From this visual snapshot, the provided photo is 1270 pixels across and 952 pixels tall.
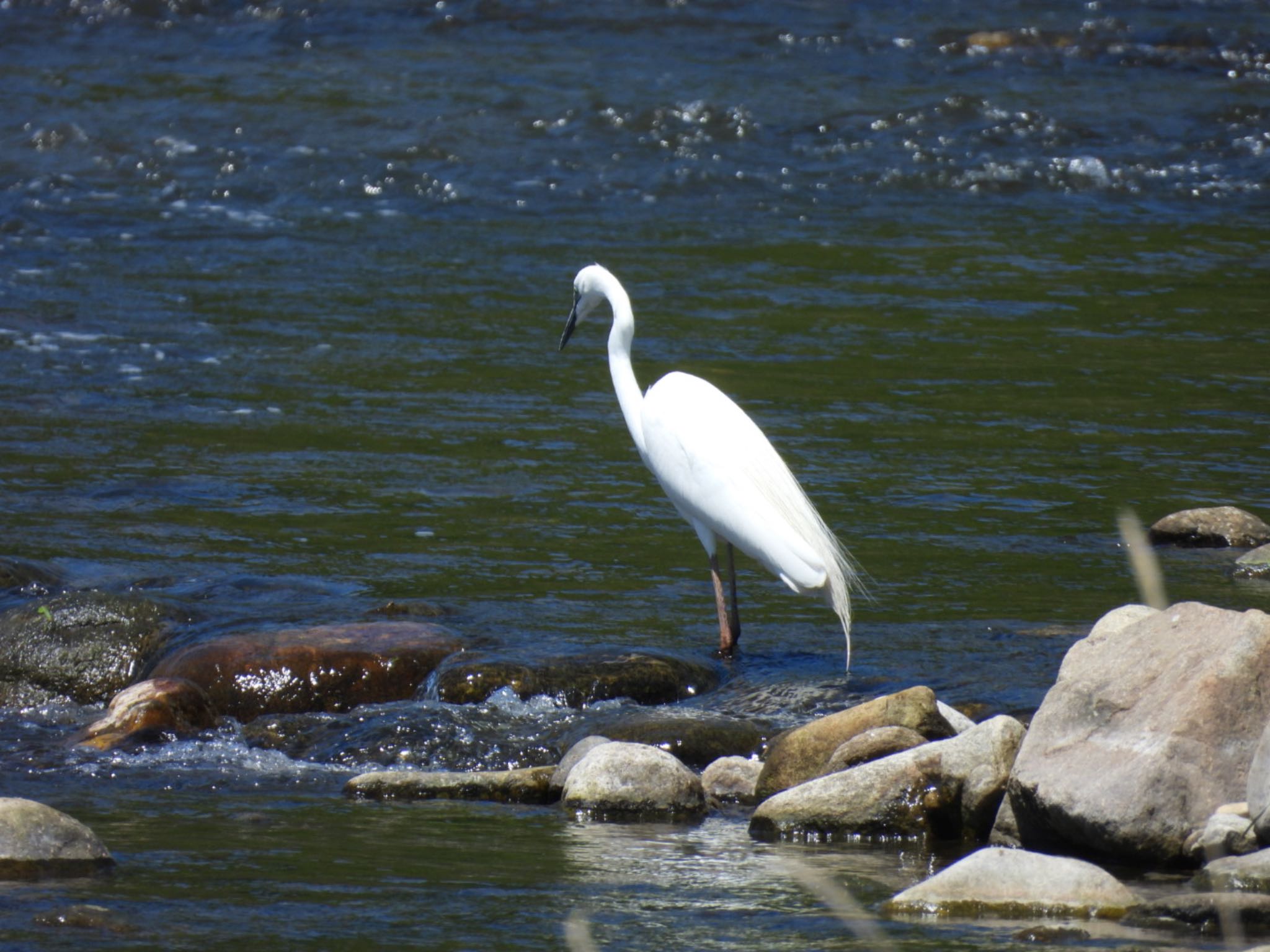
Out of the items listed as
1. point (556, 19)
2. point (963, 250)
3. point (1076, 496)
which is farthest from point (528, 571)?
point (556, 19)

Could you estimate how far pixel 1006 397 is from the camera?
1144cm

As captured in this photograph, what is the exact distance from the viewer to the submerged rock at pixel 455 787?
18.6ft

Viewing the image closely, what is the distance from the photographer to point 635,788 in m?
5.47

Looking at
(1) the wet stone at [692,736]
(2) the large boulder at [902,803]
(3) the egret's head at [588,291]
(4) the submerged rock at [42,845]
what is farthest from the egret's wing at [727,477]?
(4) the submerged rock at [42,845]

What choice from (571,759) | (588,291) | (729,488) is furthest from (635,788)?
(588,291)

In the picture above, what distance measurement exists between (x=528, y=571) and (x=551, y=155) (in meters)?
10.6

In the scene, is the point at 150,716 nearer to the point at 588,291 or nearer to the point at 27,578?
the point at 27,578

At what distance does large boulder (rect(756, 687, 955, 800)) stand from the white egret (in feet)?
3.06

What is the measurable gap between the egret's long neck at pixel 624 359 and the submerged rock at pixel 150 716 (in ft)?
7.60

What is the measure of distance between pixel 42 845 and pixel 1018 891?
2.34 meters

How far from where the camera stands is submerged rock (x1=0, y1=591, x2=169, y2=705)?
704 cm

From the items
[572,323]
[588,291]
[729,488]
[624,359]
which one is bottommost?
[729,488]

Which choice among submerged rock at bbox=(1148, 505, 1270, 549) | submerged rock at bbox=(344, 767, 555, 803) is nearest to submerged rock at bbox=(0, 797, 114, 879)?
submerged rock at bbox=(344, 767, 555, 803)

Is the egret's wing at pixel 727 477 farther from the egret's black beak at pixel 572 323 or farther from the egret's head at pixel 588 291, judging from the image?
the egret's black beak at pixel 572 323
